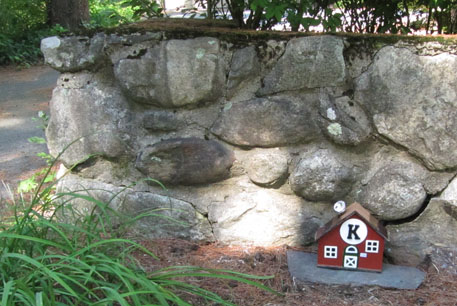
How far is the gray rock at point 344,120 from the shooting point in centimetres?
215

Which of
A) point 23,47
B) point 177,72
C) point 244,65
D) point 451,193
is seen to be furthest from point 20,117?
point 23,47

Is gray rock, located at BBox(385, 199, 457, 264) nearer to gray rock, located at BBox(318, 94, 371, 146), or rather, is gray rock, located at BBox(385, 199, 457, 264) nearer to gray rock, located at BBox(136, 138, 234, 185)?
gray rock, located at BBox(318, 94, 371, 146)

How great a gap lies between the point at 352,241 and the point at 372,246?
84 millimetres

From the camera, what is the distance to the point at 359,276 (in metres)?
2.03

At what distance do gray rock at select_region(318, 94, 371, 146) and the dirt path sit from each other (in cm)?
193

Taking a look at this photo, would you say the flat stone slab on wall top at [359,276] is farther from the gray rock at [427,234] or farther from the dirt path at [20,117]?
the dirt path at [20,117]

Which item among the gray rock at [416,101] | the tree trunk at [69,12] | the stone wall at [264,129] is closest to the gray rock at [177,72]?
the stone wall at [264,129]

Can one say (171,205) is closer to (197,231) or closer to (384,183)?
(197,231)

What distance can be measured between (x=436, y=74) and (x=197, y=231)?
1274 mm

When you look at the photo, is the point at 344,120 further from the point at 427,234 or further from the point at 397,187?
the point at 427,234

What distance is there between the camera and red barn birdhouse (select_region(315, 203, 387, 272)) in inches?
79.8

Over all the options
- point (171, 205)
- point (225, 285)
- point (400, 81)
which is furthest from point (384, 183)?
point (171, 205)

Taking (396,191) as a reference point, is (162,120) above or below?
above

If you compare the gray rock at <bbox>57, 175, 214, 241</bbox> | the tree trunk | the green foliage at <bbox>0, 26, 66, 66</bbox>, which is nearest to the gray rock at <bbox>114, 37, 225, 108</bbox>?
the gray rock at <bbox>57, 175, 214, 241</bbox>
